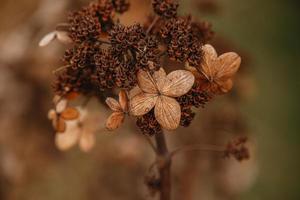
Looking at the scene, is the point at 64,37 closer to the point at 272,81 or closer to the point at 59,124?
the point at 59,124

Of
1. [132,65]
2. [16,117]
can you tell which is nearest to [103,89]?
[132,65]

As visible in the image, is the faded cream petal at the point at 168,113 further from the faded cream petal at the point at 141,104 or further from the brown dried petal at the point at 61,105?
the brown dried petal at the point at 61,105

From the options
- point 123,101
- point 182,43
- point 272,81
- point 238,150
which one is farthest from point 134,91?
point 272,81

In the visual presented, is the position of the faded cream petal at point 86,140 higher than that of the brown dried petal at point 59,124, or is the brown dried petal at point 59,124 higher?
the brown dried petal at point 59,124

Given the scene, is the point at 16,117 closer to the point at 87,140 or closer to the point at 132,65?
the point at 87,140

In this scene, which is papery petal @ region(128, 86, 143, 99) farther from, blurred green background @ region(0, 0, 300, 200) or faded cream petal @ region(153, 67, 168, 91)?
blurred green background @ region(0, 0, 300, 200)

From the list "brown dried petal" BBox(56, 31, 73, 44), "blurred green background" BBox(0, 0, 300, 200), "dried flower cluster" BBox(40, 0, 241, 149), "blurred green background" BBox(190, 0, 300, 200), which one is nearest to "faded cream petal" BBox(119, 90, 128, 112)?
"dried flower cluster" BBox(40, 0, 241, 149)

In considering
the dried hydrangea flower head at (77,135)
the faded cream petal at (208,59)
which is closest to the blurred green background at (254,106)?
the dried hydrangea flower head at (77,135)

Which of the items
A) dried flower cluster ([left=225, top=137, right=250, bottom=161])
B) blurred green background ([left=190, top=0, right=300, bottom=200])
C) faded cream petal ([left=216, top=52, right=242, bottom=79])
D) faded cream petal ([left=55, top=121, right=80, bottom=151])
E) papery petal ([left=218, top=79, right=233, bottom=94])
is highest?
faded cream petal ([left=216, top=52, right=242, bottom=79])
